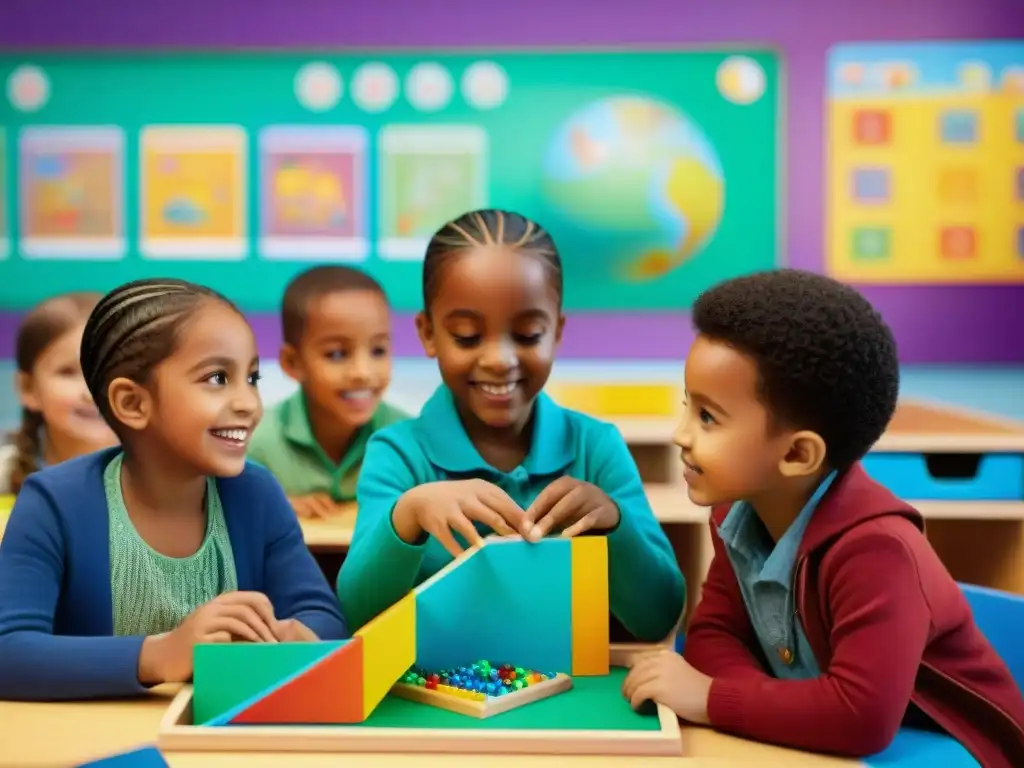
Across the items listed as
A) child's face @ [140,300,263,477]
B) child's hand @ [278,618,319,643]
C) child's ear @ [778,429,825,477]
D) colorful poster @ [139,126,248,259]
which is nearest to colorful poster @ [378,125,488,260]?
colorful poster @ [139,126,248,259]

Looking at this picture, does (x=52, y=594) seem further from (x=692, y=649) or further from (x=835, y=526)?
(x=835, y=526)

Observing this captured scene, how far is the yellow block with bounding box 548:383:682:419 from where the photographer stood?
327cm

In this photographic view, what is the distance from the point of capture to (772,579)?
44.6 inches

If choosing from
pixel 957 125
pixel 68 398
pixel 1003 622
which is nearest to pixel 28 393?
pixel 68 398

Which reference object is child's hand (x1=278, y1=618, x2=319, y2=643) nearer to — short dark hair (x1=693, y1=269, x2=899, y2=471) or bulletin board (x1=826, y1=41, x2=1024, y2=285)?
short dark hair (x1=693, y1=269, x2=899, y2=471)

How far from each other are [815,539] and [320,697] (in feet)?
1.58

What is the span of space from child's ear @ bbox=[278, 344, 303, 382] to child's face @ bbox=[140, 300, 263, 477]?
108 cm

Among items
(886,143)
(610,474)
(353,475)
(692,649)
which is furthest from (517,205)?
(692,649)

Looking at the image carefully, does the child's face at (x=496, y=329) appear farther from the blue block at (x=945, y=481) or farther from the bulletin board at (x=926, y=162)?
the bulletin board at (x=926, y=162)

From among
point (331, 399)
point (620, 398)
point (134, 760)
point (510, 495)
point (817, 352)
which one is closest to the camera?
point (134, 760)

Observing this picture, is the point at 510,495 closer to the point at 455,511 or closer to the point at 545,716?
the point at 455,511

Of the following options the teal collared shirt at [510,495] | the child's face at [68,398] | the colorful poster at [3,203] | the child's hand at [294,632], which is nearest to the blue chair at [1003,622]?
the teal collared shirt at [510,495]

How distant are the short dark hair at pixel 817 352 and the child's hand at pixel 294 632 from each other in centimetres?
52

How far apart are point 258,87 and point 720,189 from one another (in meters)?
1.53
